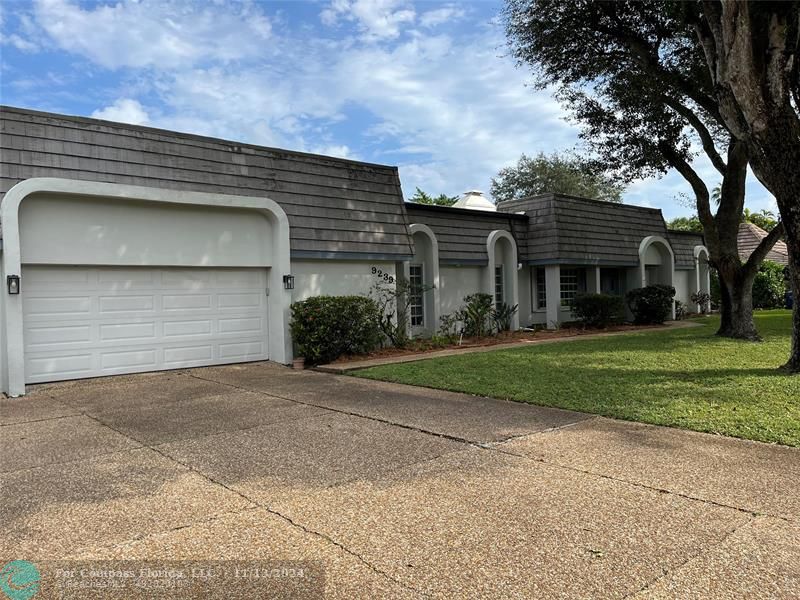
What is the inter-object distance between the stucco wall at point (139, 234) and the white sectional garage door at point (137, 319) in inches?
10.7

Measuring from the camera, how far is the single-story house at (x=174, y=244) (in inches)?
354

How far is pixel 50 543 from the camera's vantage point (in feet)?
11.0

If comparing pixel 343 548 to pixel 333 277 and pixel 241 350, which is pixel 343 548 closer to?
pixel 241 350

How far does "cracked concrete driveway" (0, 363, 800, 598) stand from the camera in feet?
9.76

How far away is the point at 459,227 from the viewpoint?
16109mm

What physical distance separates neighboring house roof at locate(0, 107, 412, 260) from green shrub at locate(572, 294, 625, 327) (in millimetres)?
6861

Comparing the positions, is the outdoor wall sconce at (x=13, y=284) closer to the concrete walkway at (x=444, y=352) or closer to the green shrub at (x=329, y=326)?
the green shrub at (x=329, y=326)

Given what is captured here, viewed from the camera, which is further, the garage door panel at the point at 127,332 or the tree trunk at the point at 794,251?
the garage door panel at the point at 127,332

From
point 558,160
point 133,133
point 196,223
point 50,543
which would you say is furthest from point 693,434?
point 558,160

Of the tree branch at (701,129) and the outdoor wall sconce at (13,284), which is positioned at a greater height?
the tree branch at (701,129)

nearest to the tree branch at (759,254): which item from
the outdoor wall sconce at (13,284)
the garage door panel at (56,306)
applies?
the garage door panel at (56,306)

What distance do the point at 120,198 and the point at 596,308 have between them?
13.4 meters

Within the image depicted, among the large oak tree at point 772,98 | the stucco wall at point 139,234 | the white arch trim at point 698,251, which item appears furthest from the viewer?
the white arch trim at point 698,251

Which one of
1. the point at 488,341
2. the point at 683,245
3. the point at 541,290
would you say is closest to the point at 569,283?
the point at 541,290
